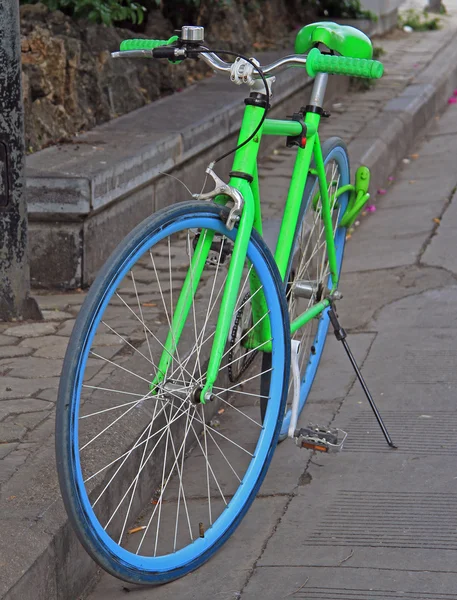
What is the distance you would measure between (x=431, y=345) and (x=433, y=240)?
5.15 ft

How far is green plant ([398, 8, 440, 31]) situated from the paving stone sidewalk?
5.22m

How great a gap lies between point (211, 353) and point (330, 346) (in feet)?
6.00

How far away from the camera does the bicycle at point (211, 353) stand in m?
2.47

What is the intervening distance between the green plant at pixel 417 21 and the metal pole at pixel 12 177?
33.2 feet

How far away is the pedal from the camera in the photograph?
3.15 meters

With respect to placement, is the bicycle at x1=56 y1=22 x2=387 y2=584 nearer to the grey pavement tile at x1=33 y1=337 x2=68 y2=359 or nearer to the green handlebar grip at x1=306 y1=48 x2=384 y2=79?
the green handlebar grip at x1=306 y1=48 x2=384 y2=79

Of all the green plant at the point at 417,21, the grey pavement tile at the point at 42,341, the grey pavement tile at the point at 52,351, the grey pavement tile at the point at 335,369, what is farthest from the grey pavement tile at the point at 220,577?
the green plant at the point at 417,21

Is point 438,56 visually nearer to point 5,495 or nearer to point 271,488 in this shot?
point 271,488

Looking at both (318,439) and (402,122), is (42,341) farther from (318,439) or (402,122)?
(402,122)

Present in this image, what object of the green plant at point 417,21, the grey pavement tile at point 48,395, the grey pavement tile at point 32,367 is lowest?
the green plant at point 417,21

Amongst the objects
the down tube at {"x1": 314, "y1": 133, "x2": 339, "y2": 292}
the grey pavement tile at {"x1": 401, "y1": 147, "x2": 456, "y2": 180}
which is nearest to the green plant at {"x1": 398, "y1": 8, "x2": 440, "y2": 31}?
the grey pavement tile at {"x1": 401, "y1": 147, "x2": 456, "y2": 180}

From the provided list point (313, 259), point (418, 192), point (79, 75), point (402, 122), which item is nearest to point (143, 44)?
point (313, 259)

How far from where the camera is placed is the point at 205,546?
281 cm

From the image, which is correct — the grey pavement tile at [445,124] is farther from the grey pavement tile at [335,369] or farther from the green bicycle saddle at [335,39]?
the green bicycle saddle at [335,39]
